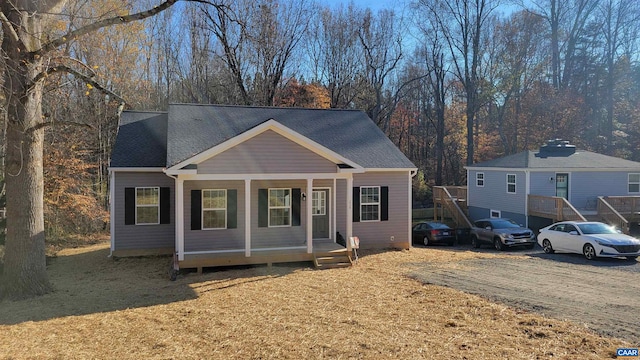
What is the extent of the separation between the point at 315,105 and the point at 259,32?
286 inches

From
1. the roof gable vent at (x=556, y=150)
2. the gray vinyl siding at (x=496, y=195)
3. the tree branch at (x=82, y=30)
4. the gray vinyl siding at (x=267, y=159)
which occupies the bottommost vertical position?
the gray vinyl siding at (x=496, y=195)

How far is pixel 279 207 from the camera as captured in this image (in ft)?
48.4

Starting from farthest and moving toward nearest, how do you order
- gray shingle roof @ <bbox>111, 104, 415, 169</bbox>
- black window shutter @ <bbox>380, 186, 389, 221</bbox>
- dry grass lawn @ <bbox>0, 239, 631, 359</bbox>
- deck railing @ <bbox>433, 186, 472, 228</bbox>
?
1. deck railing @ <bbox>433, 186, 472, 228</bbox>
2. black window shutter @ <bbox>380, 186, 389, 221</bbox>
3. gray shingle roof @ <bbox>111, 104, 415, 169</bbox>
4. dry grass lawn @ <bbox>0, 239, 631, 359</bbox>

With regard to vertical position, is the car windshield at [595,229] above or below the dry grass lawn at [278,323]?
above

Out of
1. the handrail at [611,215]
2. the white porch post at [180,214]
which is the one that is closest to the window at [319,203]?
the white porch post at [180,214]

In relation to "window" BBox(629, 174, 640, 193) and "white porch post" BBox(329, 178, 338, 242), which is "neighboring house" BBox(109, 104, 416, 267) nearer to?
"white porch post" BBox(329, 178, 338, 242)

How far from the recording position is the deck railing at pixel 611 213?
777 inches

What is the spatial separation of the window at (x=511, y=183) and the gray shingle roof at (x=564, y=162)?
57 cm

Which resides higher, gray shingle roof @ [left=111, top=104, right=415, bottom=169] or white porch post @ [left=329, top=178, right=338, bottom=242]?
gray shingle roof @ [left=111, top=104, right=415, bottom=169]

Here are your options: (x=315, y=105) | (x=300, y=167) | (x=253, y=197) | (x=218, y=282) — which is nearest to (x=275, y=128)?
(x=300, y=167)

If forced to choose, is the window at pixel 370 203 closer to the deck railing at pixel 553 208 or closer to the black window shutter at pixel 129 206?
the black window shutter at pixel 129 206

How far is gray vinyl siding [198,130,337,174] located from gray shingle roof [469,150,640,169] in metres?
14.5

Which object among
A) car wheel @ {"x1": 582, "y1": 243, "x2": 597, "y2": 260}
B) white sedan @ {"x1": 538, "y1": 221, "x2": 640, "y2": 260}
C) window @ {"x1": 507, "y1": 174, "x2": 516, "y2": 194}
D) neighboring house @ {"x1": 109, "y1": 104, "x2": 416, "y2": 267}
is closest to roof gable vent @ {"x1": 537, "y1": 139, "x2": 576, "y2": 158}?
window @ {"x1": 507, "y1": 174, "x2": 516, "y2": 194}

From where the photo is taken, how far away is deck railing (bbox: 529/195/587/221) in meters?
19.9
